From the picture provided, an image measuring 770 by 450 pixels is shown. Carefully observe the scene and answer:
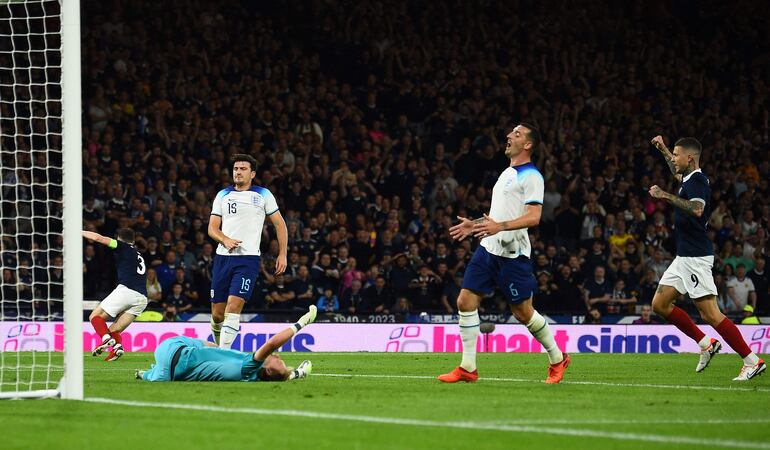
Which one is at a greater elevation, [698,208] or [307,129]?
[307,129]

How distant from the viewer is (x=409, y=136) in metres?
26.9

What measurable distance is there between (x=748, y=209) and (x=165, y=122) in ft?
44.8

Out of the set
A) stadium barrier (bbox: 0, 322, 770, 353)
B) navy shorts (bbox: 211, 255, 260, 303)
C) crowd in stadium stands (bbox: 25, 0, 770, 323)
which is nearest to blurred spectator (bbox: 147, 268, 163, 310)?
crowd in stadium stands (bbox: 25, 0, 770, 323)

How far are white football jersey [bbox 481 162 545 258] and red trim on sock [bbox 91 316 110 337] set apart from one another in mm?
7884

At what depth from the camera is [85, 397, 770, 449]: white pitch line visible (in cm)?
675

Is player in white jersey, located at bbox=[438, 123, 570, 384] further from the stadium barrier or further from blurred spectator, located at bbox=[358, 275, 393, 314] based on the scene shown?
blurred spectator, located at bbox=[358, 275, 393, 314]

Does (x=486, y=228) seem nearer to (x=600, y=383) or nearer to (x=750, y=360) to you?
(x=600, y=383)

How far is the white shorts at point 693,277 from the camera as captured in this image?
41.9ft

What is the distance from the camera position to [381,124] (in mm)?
27234

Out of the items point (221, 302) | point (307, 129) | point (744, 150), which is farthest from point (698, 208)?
point (744, 150)

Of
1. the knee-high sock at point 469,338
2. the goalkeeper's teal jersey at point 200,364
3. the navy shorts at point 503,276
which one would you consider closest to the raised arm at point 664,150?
the navy shorts at point 503,276

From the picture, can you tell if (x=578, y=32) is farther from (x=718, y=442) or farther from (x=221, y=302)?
(x=718, y=442)

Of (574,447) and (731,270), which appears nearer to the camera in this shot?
(574,447)

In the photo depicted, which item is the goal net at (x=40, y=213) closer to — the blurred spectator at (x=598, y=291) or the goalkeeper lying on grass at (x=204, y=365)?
the goalkeeper lying on grass at (x=204, y=365)
